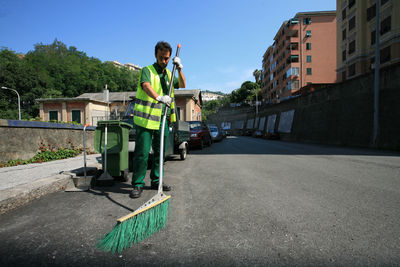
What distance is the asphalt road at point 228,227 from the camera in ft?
5.64

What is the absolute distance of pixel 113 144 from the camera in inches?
164

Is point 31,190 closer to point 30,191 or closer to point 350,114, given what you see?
point 30,191

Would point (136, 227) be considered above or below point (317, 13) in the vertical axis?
below

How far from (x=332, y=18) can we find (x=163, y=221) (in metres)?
61.8

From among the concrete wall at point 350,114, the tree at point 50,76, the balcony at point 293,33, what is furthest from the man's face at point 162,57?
the balcony at point 293,33

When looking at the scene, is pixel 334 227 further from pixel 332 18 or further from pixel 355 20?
pixel 332 18

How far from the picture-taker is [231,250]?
1.82 m

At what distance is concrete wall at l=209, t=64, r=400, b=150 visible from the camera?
13648mm

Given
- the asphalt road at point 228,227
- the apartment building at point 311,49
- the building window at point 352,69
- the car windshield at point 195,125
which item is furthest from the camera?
the apartment building at point 311,49

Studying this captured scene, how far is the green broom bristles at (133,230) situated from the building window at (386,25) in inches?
1300

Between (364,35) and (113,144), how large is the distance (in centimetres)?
3688

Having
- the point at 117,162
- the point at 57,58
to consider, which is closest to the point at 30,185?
the point at 117,162

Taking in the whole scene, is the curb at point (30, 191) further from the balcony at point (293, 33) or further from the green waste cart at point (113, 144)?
the balcony at point (293, 33)

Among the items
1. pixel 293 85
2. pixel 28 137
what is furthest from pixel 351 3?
pixel 28 137
